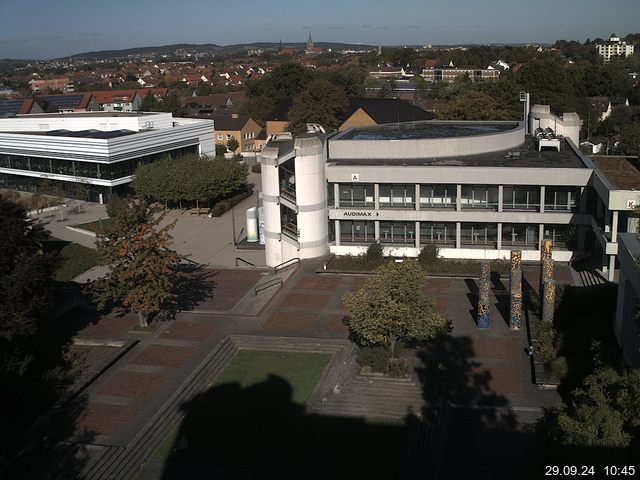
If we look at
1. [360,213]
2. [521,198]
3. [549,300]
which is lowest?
[549,300]

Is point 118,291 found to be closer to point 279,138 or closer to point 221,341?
point 221,341

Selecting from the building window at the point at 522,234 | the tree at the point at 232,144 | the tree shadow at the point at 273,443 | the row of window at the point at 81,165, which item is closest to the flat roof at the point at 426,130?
the building window at the point at 522,234

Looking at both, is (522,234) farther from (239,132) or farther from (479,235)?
(239,132)

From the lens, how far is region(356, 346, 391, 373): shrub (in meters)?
24.0

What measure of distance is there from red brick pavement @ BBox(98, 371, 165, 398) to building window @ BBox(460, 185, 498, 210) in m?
20.1

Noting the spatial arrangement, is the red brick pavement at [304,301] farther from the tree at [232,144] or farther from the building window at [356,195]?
the tree at [232,144]

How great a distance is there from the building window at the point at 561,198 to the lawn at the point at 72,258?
24609 millimetres

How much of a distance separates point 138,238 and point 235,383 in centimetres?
720

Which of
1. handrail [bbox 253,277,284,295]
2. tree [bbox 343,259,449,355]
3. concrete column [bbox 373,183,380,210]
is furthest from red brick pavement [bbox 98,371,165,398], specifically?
concrete column [bbox 373,183,380,210]

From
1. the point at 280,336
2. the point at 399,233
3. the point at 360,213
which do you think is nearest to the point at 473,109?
the point at 399,233

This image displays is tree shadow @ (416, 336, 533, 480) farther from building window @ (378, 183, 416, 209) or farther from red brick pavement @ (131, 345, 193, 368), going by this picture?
building window @ (378, 183, 416, 209)

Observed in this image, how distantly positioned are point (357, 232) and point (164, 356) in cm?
1628

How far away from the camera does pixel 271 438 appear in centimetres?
2047

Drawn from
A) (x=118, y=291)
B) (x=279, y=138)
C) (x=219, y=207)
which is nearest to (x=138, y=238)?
(x=118, y=291)
